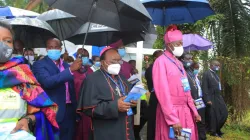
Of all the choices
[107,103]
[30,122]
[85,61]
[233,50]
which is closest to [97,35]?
[85,61]

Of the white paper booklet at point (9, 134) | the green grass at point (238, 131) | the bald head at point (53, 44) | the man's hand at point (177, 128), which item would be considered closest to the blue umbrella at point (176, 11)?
the bald head at point (53, 44)

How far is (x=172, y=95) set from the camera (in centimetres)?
424

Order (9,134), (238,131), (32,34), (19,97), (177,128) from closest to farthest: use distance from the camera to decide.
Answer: (9,134) → (19,97) → (177,128) → (32,34) → (238,131)

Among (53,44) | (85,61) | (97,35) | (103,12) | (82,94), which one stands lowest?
(82,94)

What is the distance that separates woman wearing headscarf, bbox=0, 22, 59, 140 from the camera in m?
2.63

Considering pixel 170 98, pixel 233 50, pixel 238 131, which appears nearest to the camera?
pixel 170 98

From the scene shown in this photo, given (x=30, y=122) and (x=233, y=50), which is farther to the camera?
(x=233, y=50)

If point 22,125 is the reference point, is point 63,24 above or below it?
above

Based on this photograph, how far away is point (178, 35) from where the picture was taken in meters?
4.51

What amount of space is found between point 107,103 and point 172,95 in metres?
1.11

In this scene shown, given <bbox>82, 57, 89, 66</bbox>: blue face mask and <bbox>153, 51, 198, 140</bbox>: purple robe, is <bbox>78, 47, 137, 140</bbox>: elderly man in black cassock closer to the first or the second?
<bbox>153, 51, 198, 140</bbox>: purple robe

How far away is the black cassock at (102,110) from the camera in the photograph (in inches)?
140

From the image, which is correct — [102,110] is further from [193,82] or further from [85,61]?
[193,82]

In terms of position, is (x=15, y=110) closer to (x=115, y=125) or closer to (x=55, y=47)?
(x=115, y=125)
